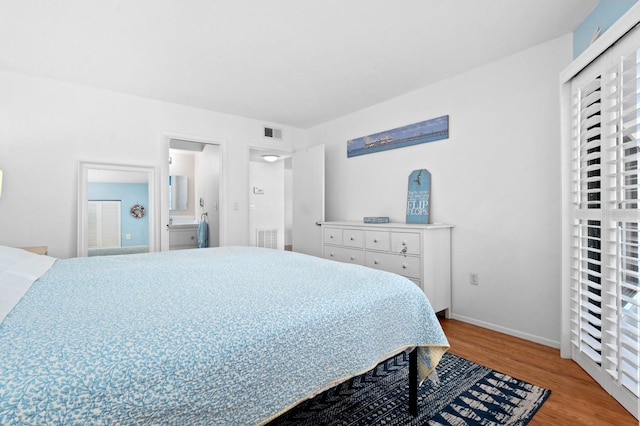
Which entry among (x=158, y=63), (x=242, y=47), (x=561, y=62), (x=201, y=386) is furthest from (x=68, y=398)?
(x=561, y=62)

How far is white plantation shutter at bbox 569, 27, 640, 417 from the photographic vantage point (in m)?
1.60

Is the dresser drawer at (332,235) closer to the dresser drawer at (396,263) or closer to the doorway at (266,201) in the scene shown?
the dresser drawer at (396,263)

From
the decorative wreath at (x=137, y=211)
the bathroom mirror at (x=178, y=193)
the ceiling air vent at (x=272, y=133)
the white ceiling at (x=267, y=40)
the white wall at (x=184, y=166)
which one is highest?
the white ceiling at (x=267, y=40)

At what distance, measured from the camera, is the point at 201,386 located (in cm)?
79

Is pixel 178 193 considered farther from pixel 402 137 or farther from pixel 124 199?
pixel 402 137

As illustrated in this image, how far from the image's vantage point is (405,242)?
2975 millimetres

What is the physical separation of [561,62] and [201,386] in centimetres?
320

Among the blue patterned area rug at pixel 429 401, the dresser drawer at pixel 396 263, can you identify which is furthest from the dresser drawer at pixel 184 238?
the blue patterned area rug at pixel 429 401

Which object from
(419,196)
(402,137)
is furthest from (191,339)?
(402,137)

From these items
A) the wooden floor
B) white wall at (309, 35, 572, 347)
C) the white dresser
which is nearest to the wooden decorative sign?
white wall at (309, 35, 572, 347)

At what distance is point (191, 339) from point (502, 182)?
2.84 meters

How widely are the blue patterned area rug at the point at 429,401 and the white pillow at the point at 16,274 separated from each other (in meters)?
1.22

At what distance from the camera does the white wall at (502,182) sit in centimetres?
250

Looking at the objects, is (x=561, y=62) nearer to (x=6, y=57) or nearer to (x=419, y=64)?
(x=419, y=64)
